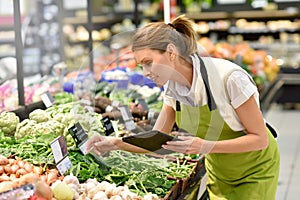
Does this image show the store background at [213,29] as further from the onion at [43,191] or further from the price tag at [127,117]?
the onion at [43,191]

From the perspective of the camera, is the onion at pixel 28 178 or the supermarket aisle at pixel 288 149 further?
the supermarket aisle at pixel 288 149

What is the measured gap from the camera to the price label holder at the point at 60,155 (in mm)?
2395

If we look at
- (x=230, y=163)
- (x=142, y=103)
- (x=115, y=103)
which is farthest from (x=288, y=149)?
(x=230, y=163)

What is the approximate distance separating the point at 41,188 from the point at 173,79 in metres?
0.77

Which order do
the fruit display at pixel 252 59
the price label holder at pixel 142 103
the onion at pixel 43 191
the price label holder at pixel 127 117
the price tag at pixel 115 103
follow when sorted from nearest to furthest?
the onion at pixel 43 191 → the price label holder at pixel 127 117 → the price tag at pixel 115 103 → the price label holder at pixel 142 103 → the fruit display at pixel 252 59

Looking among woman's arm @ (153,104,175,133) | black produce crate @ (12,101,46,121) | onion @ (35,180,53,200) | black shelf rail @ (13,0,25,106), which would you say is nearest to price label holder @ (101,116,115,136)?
woman's arm @ (153,104,175,133)

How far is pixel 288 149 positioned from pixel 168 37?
5.02m

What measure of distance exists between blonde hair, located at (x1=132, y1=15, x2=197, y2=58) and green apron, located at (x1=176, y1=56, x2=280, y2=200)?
0.74 feet

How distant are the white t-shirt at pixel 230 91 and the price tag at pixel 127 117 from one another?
36 centimetres

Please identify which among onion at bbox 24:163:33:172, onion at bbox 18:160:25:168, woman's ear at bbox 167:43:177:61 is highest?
woman's ear at bbox 167:43:177:61

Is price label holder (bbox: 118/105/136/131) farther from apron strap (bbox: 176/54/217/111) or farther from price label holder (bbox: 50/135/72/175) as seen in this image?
apron strap (bbox: 176/54/217/111)

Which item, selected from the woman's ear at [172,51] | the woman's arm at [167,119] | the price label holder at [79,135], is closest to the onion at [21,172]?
the price label holder at [79,135]

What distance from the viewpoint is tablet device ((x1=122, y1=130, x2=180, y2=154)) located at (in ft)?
7.34

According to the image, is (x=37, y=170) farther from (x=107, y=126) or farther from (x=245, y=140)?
(x=245, y=140)
